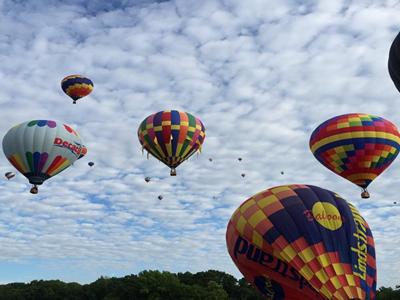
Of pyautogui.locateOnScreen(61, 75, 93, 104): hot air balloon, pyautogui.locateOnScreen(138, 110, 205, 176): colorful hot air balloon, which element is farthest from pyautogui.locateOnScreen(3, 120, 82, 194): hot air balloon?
pyautogui.locateOnScreen(61, 75, 93, 104): hot air balloon

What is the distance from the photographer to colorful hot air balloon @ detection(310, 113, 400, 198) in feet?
104

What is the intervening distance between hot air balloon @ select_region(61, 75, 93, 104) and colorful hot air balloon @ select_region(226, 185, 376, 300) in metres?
28.6

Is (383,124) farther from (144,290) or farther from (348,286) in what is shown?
(144,290)

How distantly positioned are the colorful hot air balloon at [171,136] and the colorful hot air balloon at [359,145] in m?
9.31

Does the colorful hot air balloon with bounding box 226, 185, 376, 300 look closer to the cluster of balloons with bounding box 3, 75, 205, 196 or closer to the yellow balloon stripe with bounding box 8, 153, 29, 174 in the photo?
the cluster of balloons with bounding box 3, 75, 205, 196

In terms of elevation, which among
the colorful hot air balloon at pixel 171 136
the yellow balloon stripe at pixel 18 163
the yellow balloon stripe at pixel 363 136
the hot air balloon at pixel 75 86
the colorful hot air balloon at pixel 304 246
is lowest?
the colorful hot air balloon at pixel 304 246

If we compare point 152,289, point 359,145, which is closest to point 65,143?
point 359,145

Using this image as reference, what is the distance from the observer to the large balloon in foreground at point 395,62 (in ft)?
42.3

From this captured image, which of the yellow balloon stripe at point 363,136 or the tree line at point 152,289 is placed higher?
the yellow balloon stripe at point 363,136

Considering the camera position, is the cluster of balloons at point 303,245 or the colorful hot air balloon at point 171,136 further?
the colorful hot air balloon at point 171,136

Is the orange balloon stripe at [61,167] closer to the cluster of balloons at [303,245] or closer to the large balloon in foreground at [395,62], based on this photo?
the cluster of balloons at [303,245]

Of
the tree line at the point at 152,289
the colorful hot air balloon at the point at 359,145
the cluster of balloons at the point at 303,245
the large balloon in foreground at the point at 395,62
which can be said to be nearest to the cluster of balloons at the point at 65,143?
the colorful hot air balloon at the point at 359,145

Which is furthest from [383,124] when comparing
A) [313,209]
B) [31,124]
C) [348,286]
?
[31,124]

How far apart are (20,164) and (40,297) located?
5852 centimetres
